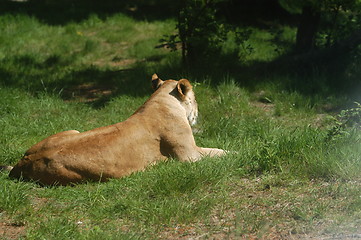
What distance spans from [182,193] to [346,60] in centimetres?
550

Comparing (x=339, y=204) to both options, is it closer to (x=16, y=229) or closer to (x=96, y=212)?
(x=96, y=212)

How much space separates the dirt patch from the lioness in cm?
91

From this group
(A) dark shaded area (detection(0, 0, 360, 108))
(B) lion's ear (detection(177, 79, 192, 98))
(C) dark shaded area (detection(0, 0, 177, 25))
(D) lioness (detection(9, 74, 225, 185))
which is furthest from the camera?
(C) dark shaded area (detection(0, 0, 177, 25))

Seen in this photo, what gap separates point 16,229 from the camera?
174 inches

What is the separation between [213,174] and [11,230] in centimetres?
184

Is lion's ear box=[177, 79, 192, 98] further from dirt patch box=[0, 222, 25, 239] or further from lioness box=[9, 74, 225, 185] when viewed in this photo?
dirt patch box=[0, 222, 25, 239]

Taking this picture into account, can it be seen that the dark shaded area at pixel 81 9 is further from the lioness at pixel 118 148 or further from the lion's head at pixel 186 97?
the lioness at pixel 118 148

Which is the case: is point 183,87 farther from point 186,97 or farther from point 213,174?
Result: point 213,174

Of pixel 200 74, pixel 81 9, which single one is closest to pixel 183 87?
Answer: pixel 200 74

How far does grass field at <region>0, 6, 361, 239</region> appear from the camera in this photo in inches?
169

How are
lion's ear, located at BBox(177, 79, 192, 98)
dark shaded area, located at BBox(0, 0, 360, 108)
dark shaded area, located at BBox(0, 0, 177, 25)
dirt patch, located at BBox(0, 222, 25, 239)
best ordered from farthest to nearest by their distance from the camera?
dark shaded area, located at BBox(0, 0, 177, 25), dark shaded area, located at BBox(0, 0, 360, 108), lion's ear, located at BBox(177, 79, 192, 98), dirt patch, located at BBox(0, 222, 25, 239)

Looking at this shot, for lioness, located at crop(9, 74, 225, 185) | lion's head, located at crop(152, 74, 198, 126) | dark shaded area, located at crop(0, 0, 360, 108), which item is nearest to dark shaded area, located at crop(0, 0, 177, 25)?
dark shaded area, located at crop(0, 0, 360, 108)

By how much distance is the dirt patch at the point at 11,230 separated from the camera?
4263mm

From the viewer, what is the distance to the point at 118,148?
217 inches
